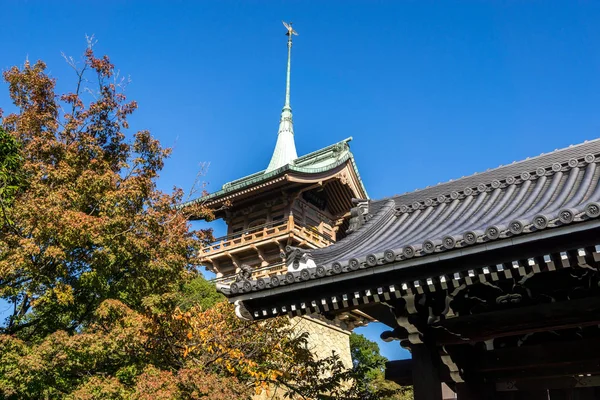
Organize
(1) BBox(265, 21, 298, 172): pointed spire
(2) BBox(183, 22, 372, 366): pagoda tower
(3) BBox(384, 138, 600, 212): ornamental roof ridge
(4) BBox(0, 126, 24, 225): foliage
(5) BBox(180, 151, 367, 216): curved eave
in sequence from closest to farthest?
(3) BBox(384, 138, 600, 212): ornamental roof ridge → (4) BBox(0, 126, 24, 225): foliage → (5) BBox(180, 151, 367, 216): curved eave → (2) BBox(183, 22, 372, 366): pagoda tower → (1) BBox(265, 21, 298, 172): pointed spire

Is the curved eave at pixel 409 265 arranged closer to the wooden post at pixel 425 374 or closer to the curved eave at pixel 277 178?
the wooden post at pixel 425 374

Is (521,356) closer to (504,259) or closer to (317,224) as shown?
(504,259)

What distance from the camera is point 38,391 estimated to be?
8.22 meters

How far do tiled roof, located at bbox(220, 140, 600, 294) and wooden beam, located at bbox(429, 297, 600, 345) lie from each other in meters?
0.81

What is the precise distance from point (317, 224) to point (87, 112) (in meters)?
13.0

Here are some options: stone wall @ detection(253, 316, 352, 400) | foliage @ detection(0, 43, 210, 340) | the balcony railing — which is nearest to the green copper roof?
the balcony railing

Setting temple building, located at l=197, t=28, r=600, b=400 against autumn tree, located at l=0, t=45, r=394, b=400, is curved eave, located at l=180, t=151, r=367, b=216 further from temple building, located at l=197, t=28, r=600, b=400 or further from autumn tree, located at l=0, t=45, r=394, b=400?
temple building, located at l=197, t=28, r=600, b=400

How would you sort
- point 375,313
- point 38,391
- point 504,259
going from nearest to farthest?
point 504,259, point 375,313, point 38,391

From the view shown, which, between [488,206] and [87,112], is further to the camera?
[87,112]

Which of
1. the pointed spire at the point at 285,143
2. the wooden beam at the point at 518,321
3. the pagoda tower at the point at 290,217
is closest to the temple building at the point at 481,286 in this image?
the wooden beam at the point at 518,321

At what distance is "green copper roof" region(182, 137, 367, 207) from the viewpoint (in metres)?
19.5

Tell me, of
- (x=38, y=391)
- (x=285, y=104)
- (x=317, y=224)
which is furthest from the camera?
(x=285, y=104)

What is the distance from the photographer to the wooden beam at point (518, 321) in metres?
4.33

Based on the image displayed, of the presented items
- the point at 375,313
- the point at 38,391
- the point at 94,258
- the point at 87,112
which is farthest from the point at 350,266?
the point at 87,112
